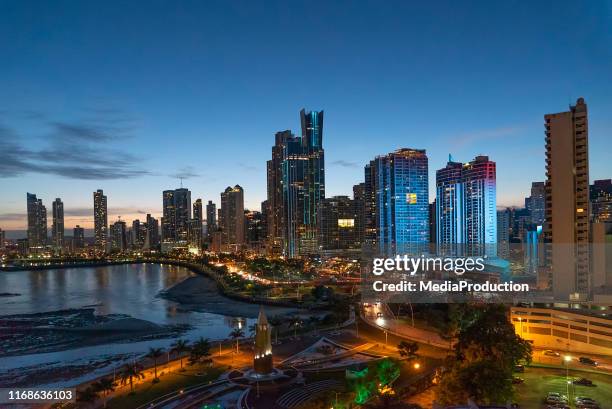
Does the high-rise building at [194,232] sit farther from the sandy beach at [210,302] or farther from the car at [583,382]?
the car at [583,382]

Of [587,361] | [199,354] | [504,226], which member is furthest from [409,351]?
[504,226]

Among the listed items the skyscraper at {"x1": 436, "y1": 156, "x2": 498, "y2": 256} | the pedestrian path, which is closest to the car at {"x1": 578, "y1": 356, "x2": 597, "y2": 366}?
the pedestrian path

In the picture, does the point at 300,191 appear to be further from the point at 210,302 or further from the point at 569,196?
the point at 569,196

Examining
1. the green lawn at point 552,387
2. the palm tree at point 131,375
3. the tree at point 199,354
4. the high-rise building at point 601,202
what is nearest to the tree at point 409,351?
the green lawn at point 552,387

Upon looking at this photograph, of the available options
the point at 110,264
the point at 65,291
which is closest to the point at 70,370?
the point at 65,291

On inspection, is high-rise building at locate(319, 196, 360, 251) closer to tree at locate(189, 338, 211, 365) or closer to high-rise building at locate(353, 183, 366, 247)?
high-rise building at locate(353, 183, 366, 247)
